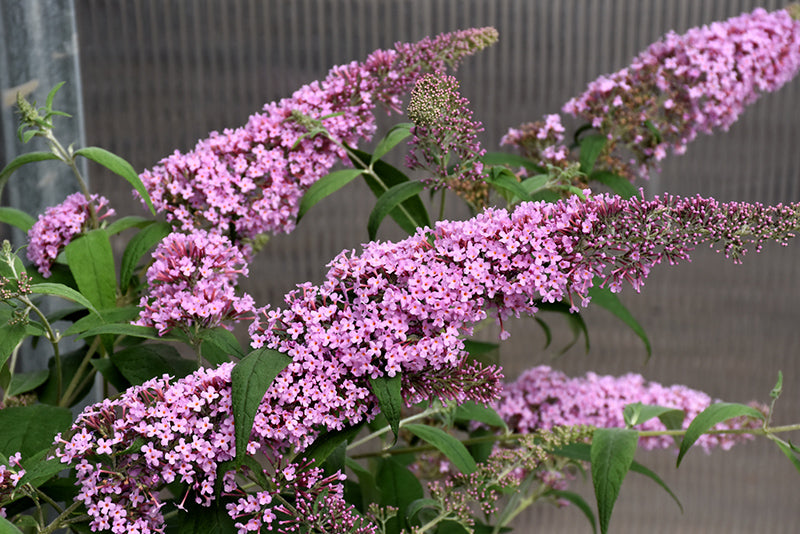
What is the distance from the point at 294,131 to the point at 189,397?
0.23 meters

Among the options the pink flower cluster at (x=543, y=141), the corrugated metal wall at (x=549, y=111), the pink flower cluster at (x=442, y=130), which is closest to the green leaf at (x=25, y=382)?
the pink flower cluster at (x=442, y=130)

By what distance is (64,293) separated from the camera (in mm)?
390

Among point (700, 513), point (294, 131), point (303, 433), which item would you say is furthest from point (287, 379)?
point (700, 513)

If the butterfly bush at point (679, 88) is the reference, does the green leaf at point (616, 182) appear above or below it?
below

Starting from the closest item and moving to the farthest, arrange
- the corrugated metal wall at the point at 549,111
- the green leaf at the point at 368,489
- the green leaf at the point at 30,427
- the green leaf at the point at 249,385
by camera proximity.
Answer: the green leaf at the point at 249,385
the green leaf at the point at 30,427
the green leaf at the point at 368,489
the corrugated metal wall at the point at 549,111

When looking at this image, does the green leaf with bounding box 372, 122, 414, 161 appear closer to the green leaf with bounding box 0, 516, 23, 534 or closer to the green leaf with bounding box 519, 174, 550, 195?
the green leaf with bounding box 519, 174, 550, 195

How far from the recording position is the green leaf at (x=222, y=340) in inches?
15.9

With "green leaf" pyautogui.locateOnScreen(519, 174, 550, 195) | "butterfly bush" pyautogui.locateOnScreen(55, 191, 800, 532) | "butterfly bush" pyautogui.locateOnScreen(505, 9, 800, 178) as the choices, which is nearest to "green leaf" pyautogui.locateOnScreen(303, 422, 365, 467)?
"butterfly bush" pyautogui.locateOnScreen(55, 191, 800, 532)

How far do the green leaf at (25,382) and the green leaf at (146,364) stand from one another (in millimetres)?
75

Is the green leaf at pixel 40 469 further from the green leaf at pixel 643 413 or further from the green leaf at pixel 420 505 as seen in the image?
the green leaf at pixel 643 413

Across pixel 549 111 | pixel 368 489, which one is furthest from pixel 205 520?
pixel 549 111

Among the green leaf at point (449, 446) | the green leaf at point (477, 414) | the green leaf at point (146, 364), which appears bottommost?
the green leaf at point (477, 414)

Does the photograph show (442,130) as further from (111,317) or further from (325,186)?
(111,317)

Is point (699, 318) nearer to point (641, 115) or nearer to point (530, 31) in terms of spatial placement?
point (530, 31)
